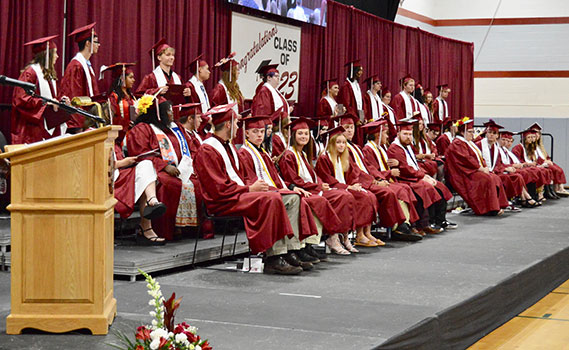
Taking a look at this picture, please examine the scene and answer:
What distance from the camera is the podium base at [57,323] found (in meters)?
3.71

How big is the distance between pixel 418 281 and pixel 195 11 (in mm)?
5078

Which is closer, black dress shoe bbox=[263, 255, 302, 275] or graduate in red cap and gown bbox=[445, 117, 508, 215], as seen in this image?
black dress shoe bbox=[263, 255, 302, 275]

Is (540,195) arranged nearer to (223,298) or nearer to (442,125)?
(442,125)

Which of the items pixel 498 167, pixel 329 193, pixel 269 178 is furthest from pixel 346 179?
pixel 498 167

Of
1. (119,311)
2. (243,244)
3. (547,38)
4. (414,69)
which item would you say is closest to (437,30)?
(547,38)

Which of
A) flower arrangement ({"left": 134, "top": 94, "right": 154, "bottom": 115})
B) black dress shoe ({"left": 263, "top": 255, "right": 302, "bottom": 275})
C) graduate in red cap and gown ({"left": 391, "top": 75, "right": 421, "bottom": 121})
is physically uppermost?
graduate in red cap and gown ({"left": 391, "top": 75, "right": 421, "bottom": 121})

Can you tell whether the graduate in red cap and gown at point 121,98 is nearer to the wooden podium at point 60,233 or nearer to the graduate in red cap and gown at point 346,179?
the graduate in red cap and gown at point 346,179

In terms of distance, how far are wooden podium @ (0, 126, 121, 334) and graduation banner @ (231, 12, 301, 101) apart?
677 centimetres

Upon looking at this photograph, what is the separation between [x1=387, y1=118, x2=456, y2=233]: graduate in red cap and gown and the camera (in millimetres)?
8809

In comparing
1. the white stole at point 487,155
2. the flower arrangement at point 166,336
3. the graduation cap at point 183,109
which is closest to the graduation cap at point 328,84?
the white stole at point 487,155

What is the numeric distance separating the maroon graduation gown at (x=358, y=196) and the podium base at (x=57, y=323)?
13.1ft

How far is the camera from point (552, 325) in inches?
230

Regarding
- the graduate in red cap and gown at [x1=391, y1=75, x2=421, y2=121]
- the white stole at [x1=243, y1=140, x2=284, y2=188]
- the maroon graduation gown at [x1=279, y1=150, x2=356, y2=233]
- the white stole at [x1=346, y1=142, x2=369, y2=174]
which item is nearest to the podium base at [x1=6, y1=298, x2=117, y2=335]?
the white stole at [x1=243, y1=140, x2=284, y2=188]

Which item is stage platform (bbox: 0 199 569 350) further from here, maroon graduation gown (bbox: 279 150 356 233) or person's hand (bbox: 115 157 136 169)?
person's hand (bbox: 115 157 136 169)
